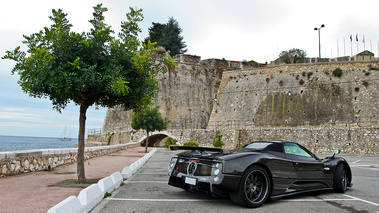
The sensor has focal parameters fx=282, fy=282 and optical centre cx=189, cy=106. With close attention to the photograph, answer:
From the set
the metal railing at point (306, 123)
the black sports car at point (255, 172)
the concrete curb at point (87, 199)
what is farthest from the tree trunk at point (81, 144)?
the metal railing at point (306, 123)

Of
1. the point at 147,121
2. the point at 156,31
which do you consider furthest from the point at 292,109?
the point at 156,31

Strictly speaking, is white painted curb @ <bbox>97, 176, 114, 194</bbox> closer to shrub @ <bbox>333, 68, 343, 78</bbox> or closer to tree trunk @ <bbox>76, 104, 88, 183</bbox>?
tree trunk @ <bbox>76, 104, 88, 183</bbox>

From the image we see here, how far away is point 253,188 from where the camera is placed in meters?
5.40

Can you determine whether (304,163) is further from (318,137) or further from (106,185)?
(318,137)

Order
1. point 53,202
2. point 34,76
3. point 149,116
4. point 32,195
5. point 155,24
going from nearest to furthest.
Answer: point 53,202 < point 32,195 < point 34,76 < point 149,116 < point 155,24

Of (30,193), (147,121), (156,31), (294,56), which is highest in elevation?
(156,31)

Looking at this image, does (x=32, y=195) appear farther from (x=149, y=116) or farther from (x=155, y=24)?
(x=155, y=24)

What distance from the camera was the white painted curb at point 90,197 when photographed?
4.75 meters

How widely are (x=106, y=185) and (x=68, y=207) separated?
2324 millimetres

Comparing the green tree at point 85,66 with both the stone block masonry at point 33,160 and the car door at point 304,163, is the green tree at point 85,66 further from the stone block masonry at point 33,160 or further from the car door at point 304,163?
the car door at point 304,163

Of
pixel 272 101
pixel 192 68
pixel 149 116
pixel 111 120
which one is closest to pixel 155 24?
pixel 192 68

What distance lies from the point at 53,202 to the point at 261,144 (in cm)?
450

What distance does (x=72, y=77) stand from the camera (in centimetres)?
722

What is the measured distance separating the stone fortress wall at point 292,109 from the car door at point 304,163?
2270 cm
